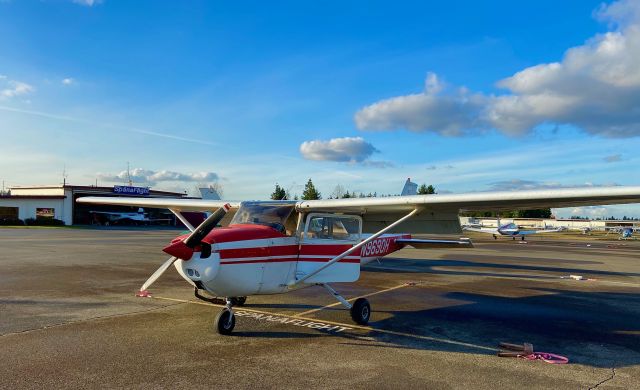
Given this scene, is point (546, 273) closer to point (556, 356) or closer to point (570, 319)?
point (570, 319)

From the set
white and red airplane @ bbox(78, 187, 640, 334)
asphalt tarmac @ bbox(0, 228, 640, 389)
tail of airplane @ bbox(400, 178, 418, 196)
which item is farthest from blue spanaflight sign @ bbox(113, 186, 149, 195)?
white and red airplane @ bbox(78, 187, 640, 334)

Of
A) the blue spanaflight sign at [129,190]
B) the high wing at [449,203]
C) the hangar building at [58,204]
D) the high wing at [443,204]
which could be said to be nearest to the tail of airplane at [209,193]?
the high wing at [443,204]

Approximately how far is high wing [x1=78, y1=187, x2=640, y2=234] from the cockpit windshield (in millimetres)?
288

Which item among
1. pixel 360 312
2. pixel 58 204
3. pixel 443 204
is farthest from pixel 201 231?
pixel 58 204

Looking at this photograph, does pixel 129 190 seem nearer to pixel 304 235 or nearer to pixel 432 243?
A: pixel 432 243

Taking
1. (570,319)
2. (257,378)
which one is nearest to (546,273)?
(570,319)

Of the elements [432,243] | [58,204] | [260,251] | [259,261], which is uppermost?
[58,204]

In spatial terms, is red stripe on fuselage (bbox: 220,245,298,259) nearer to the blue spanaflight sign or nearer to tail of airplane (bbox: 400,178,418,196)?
tail of airplane (bbox: 400,178,418,196)

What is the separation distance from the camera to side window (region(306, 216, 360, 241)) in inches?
320

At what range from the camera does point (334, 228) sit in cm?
857

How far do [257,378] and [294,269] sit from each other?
2772 millimetres

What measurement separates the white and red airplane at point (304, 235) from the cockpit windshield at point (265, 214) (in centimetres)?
2

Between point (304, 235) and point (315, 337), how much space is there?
1.76 meters

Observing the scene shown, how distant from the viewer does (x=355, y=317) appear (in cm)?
780
